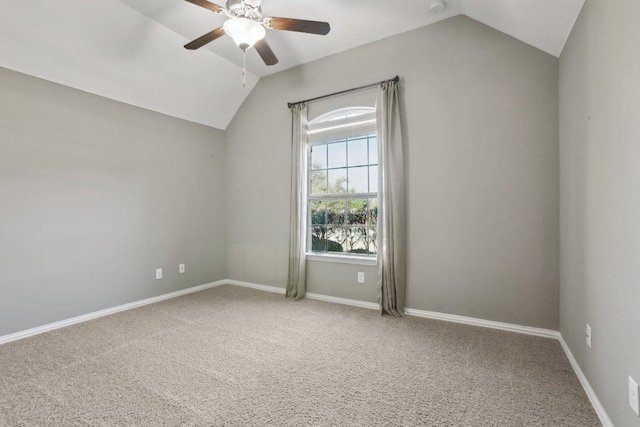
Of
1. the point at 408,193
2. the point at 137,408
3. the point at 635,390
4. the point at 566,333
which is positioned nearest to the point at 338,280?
the point at 408,193

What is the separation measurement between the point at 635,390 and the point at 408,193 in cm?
223

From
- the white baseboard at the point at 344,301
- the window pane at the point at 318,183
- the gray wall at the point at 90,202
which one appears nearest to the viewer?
the gray wall at the point at 90,202

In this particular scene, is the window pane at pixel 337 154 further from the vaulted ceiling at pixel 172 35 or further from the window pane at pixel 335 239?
the vaulted ceiling at pixel 172 35

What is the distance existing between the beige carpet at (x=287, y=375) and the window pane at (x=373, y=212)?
44.3 inches

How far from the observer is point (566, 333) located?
7.79 feet

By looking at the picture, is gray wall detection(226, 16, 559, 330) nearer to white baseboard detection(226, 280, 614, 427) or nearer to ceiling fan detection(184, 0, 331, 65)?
white baseboard detection(226, 280, 614, 427)

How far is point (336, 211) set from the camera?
12.8 ft

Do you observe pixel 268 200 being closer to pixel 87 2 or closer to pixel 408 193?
pixel 408 193

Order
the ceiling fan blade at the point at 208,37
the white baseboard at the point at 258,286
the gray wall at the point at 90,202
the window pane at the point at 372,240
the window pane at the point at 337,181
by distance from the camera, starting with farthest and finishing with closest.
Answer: the white baseboard at the point at 258,286, the window pane at the point at 337,181, the window pane at the point at 372,240, the gray wall at the point at 90,202, the ceiling fan blade at the point at 208,37

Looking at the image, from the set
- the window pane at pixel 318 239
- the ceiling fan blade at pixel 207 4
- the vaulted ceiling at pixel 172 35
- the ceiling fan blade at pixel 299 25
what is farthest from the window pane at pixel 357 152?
the ceiling fan blade at pixel 207 4

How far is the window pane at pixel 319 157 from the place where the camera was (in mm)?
3986

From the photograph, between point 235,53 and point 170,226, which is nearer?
point 235,53

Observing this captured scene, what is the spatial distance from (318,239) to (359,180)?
96 centimetres

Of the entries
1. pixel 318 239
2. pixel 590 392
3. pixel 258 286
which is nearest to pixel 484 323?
pixel 590 392
